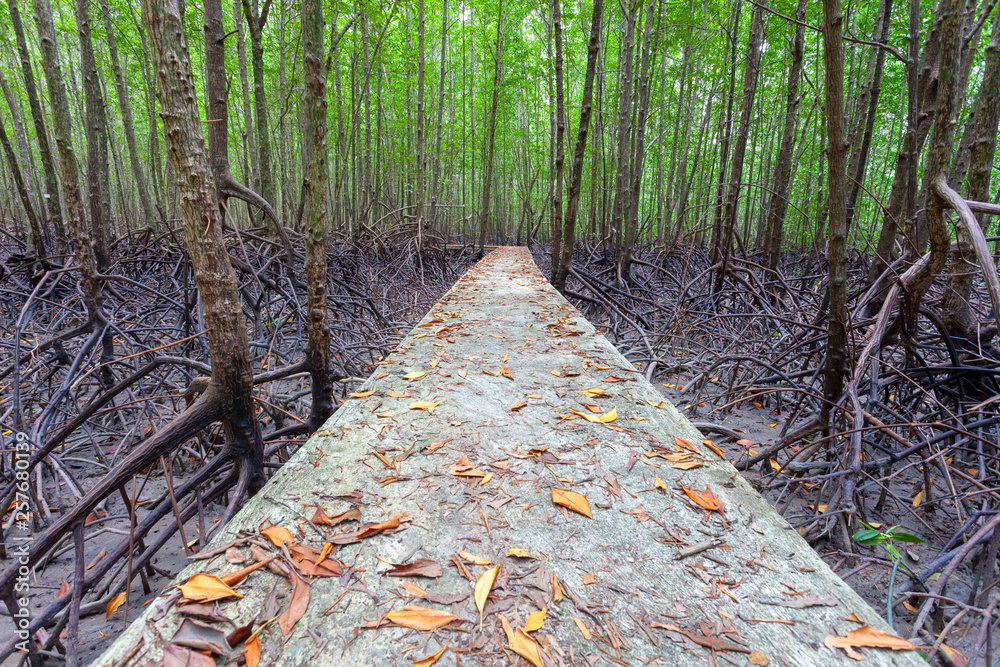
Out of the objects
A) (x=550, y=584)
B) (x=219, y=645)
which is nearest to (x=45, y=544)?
(x=219, y=645)

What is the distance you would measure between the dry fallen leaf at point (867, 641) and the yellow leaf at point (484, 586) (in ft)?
1.87

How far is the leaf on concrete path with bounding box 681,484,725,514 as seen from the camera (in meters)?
1.06

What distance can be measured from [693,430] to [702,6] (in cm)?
1060

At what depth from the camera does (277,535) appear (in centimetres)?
93

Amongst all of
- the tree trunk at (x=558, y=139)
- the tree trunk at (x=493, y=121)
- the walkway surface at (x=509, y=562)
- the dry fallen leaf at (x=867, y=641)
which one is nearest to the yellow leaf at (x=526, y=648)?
the walkway surface at (x=509, y=562)

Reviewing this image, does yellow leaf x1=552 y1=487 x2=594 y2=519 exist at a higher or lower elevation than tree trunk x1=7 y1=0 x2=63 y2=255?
lower

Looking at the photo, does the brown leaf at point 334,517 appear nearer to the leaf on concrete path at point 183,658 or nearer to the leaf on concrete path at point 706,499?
the leaf on concrete path at point 183,658

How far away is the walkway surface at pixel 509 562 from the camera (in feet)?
2.30

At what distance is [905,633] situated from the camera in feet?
4.60

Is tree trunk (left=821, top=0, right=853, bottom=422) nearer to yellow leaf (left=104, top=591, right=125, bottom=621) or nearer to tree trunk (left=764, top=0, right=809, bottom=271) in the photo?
yellow leaf (left=104, top=591, right=125, bottom=621)

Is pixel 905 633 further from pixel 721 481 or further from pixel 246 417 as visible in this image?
pixel 246 417

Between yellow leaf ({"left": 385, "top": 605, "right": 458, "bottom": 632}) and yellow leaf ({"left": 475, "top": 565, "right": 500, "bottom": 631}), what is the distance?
1.8 inches

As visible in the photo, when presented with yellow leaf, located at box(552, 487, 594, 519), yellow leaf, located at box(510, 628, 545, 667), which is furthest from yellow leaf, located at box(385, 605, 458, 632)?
yellow leaf, located at box(552, 487, 594, 519)

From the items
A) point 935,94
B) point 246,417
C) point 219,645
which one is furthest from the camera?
point 935,94
